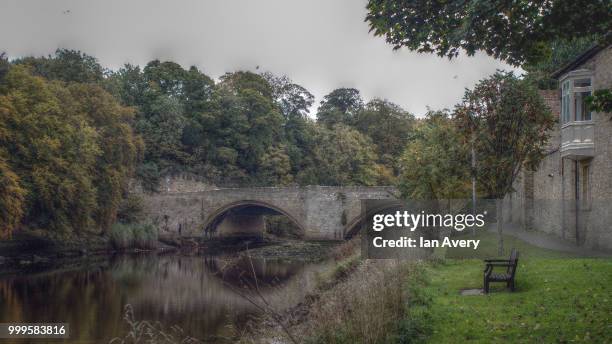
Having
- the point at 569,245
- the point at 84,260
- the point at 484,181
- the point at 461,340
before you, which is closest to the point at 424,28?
the point at 461,340

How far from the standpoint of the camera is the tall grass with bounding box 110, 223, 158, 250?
3064 cm

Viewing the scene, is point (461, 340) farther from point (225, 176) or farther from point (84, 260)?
point (225, 176)

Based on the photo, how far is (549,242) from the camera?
56.1 ft

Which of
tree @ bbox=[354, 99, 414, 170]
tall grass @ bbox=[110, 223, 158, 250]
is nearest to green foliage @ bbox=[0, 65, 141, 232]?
tall grass @ bbox=[110, 223, 158, 250]

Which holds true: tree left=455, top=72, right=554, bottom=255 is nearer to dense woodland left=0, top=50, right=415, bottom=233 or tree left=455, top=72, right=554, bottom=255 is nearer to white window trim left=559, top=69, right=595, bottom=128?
white window trim left=559, top=69, right=595, bottom=128

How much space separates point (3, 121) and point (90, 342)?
13.3 m

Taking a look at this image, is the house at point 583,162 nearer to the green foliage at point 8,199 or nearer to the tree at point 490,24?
the tree at point 490,24

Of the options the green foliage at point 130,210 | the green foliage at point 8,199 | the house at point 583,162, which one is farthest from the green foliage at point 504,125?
the green foliage at point 130,210

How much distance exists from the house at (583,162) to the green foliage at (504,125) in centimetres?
153

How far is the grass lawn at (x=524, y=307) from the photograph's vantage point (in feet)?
22.3

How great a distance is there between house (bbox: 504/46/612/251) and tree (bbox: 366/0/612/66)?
6.72m

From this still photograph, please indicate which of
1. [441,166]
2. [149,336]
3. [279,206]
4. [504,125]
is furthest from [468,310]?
[279,206]

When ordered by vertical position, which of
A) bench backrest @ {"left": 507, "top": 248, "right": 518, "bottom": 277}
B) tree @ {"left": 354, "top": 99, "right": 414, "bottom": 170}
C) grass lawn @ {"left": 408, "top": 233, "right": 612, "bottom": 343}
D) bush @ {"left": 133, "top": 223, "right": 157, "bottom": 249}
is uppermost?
tree @ {"left": 354, "top": 99, "right": 414, "bottom": 170}

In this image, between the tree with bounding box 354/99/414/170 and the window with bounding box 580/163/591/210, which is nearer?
the window with bounding box 580/163/591/210
